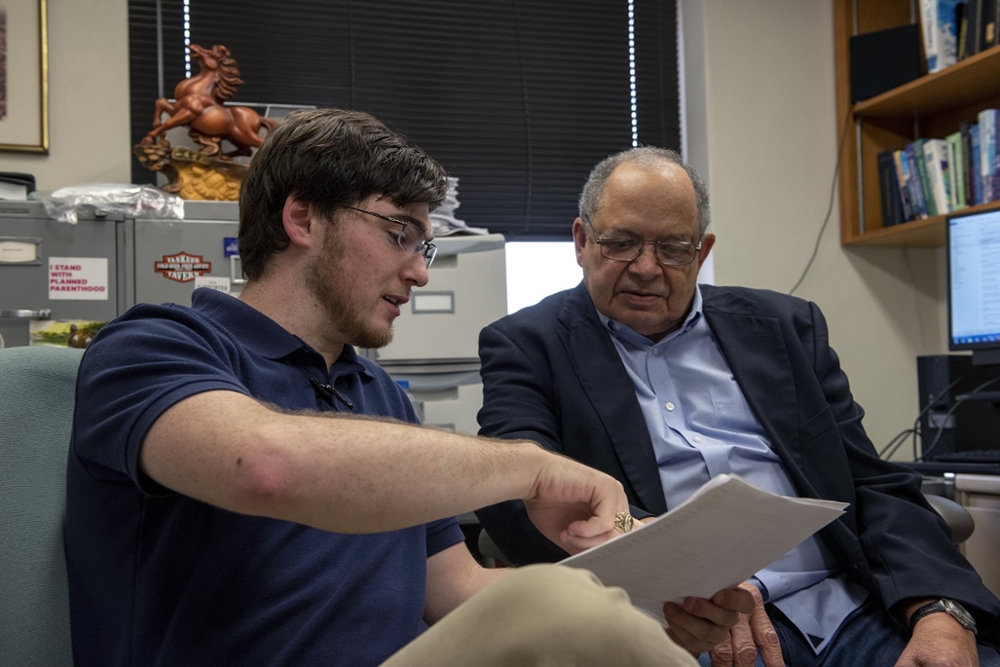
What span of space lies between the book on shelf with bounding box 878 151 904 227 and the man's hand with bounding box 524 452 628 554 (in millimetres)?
2464

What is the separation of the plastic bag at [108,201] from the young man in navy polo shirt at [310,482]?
1341mm

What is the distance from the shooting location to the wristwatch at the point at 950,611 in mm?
1376

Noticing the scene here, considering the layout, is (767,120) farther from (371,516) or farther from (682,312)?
(371,516)

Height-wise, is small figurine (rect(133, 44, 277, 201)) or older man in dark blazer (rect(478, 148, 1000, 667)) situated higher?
small figurine (rect(133, 44, 277, 201))

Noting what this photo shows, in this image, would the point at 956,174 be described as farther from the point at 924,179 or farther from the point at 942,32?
the point at 942,32

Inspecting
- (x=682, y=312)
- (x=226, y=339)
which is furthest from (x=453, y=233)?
(x=226, y=339)

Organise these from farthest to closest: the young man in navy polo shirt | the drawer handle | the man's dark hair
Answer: the drawer handle
the man's dark hair
the young man in navy polo shirt

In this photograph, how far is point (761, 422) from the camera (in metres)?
1.60

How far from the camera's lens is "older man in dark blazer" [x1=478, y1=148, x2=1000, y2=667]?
144 cm

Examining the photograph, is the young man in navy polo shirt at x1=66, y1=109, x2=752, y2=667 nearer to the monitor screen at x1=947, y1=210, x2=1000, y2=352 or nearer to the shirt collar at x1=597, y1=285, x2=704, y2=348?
the shirt collar at x1=597, y1=285, x2=704, y2=348

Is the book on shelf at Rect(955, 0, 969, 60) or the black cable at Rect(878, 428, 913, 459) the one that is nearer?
the book on shelf at Rect(955, 0, 969, 60)

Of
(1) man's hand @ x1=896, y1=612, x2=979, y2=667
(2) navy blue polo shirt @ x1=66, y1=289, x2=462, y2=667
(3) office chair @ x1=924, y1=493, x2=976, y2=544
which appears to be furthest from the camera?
(3) office chair @ x1=924, y1=493, x2=976, y2=544

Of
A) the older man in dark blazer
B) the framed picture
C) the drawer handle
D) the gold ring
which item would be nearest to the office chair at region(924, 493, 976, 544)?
the older man in dark blazer

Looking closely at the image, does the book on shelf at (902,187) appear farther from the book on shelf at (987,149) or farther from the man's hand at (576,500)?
the man's hand at (576,500)
